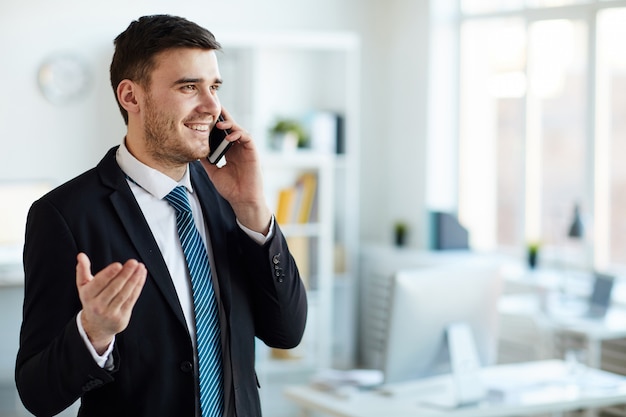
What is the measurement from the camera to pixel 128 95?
1.72m

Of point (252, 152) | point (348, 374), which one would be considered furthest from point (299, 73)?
point (252, 152)

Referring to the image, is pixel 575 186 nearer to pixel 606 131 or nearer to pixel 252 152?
pixel 606 131

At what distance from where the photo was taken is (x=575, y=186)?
17.9ft

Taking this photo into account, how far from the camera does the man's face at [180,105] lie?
5.51 ft

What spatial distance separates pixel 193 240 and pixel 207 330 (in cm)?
17

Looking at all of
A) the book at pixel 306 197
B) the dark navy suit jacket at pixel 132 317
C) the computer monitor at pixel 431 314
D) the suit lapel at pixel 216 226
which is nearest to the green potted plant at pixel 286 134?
the book at pixel 306 197

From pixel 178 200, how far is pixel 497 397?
1847 mm

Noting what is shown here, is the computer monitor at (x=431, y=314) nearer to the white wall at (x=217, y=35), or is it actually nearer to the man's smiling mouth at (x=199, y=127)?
the man's smiling mouth at (x=199, y=127)

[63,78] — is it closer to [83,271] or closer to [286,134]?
[286,134]

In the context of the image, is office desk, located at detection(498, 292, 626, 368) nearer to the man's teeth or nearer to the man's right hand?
the man's teeth

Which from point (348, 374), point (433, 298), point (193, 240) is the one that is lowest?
point (348, 374)

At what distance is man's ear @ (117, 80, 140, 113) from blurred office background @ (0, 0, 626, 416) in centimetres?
328

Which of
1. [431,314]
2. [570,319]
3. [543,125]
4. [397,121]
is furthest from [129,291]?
[397,121]

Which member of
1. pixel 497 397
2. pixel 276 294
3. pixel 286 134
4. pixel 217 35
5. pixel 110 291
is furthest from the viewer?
pixel 286 134
